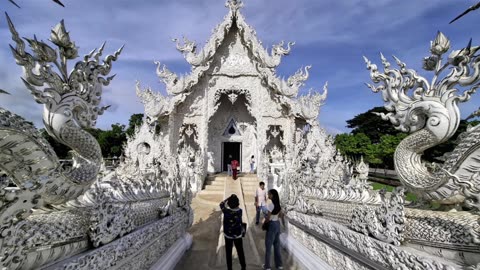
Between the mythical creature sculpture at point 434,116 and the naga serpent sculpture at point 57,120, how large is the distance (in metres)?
2.62

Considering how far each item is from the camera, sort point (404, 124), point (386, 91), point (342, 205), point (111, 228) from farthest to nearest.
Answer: point (342, 205), point (386, 91), point (404, 124), point (111, 228)

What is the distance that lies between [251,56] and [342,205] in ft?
32.6

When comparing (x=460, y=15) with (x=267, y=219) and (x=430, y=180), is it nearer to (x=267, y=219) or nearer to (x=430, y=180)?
(x=430, y=180)

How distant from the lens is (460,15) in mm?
1640

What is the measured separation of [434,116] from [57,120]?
3087mm

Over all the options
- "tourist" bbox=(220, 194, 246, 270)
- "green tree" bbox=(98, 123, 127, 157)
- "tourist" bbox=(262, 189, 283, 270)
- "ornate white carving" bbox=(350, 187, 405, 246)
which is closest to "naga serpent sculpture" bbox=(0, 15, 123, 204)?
"tourist" bbox=(220, 194, 246, 270)

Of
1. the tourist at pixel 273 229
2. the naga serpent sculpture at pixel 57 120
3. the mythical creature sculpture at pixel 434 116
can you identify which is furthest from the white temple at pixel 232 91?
the naga serpent sculpture at pixel 57 120

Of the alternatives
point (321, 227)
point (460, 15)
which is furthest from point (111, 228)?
point (460, 15)

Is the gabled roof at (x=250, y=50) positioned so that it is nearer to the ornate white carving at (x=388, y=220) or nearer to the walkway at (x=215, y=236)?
the walkway at (x=215, y=236)

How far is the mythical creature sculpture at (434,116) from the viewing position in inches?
86.3

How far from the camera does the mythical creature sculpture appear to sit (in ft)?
7.19

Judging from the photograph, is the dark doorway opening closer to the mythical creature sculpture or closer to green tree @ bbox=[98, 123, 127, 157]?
the mythical creature sculpture

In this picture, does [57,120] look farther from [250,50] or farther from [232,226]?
[250,50]

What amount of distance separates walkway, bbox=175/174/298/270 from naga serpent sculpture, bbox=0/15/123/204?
2.31 metres
